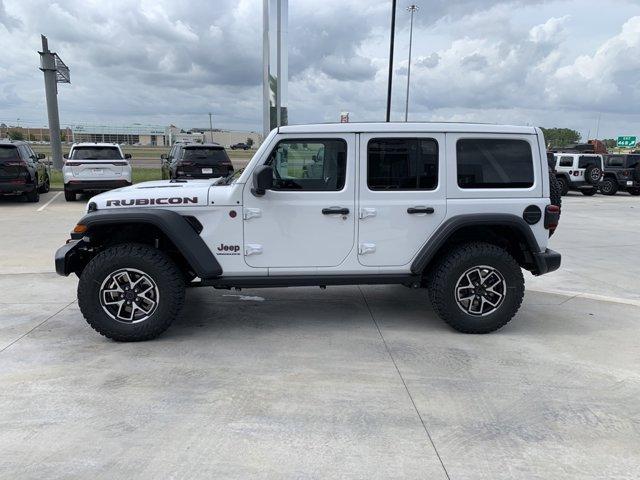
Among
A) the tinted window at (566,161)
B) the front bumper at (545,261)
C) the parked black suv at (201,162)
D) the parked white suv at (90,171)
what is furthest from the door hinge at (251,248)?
the tinted window at (566,161)

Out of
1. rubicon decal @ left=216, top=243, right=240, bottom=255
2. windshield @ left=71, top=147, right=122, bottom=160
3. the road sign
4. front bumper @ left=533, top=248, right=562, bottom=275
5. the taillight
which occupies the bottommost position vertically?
front bumper @ left=533, top=248, right=562, bottom=275

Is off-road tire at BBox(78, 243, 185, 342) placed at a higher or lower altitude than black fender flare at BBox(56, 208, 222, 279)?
lower

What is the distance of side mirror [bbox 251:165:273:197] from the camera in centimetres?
429

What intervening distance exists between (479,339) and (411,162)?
170 centimetres

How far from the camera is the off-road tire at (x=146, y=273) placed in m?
4.37

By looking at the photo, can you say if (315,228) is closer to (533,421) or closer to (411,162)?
(411,162)

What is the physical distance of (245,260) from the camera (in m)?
4.56

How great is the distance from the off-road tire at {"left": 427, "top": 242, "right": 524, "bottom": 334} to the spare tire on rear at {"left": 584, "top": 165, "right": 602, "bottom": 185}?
696 inches

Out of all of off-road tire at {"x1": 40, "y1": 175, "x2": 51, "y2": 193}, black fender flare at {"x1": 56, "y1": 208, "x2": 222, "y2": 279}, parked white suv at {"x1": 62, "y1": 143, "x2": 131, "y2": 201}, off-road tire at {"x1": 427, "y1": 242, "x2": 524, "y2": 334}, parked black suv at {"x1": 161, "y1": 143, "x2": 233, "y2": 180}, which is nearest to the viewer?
black fender flare at {"x1": 56, "y1": 208, "x2": 222, "y2": 279}

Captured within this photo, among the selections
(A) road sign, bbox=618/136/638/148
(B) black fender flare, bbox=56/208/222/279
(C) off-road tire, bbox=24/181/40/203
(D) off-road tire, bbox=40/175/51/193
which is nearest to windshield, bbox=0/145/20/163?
(C) off-road tire, bbox=24/181/40/203

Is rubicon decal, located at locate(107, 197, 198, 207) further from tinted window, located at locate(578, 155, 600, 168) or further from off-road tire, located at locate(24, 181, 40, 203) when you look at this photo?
tinted window, located at locate(578, 155, 600, 168)

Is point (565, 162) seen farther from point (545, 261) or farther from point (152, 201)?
point (152, 201)

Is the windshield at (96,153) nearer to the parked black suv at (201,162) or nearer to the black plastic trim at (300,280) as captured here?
the parked black suv at (201,162)

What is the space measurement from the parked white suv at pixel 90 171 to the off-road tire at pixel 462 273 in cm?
1119
